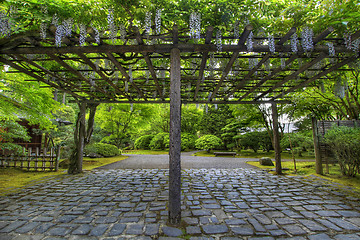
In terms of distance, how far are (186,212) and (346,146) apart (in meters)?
5.11

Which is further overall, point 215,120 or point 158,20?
point 215,120

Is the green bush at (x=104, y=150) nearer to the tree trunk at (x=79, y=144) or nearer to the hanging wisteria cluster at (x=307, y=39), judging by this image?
the tree trunk at (x=79, y=144)

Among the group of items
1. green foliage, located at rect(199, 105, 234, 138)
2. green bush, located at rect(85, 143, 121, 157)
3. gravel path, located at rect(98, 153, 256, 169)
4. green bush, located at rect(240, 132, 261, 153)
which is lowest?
gravel path, located at rect(98, 153, 256, 169)

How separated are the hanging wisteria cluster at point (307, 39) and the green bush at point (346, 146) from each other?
12.1 ft

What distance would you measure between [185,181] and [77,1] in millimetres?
4707

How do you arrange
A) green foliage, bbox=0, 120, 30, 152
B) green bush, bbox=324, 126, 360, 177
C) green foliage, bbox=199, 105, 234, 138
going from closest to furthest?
green bush, bbox=324, 126, 360, 177 → green foliage, bbox=0, 120, 30, 152 → green foliage, bbox=199, 105, 234, 138

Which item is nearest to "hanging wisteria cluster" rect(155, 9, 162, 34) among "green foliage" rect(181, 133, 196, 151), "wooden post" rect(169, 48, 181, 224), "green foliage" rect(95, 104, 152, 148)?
"wooden post" rect(169, 48, 181, 224)

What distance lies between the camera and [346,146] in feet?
16.6

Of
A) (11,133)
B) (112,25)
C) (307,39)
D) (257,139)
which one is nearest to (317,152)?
(307,39)

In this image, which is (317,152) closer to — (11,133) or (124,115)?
(124,115)

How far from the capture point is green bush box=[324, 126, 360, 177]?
493 cm

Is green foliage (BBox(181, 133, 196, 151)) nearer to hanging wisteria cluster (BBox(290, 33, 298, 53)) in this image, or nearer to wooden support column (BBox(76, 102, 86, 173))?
wooden support column (BBox(76, 102, 86, 173))

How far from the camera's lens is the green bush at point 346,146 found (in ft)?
16.2

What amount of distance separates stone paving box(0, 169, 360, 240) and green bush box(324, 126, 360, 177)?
156 cm
